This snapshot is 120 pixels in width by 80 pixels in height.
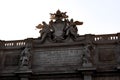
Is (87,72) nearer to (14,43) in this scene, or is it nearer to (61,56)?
(61,56)

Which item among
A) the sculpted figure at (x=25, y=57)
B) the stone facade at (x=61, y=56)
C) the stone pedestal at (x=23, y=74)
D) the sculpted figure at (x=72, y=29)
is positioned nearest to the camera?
the stone facade at (x=61, y=56)

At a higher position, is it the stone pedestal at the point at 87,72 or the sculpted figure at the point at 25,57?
the sculpted figure at the point at 25,57

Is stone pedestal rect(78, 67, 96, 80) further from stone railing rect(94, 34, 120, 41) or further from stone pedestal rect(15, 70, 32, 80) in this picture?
stone pedestal rect(15, 70, 32, 80)

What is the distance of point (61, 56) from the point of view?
25.2 metres

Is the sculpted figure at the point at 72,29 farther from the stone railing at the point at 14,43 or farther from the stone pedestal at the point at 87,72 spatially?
the stone railing at the point at 14,43

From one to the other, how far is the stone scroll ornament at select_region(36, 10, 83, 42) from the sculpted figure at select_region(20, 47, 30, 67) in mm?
1480

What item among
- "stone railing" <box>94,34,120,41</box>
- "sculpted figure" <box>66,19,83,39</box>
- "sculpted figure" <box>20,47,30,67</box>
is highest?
"sculpted figure" <box>66,19,83,39</box>

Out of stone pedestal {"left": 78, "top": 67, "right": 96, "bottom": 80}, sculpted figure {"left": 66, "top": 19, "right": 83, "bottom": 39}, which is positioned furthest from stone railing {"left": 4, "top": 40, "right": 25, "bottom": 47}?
stone pedestal {"left": 78, "top": 67, "right": 96, "bottom": 80}

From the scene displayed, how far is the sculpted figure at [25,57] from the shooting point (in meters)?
24.9

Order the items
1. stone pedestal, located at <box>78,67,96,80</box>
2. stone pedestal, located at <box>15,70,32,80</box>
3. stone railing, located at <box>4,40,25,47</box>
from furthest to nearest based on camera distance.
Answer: stone railing, located at <box>4,40,25,47</box>, stone pedestal, located at <box>15,70,32,80</box>, stone pedestal, located at <box>78,67,96,80</box>

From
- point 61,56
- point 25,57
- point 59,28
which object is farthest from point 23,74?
point 59,28

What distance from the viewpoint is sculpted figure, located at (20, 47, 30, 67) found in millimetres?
24906

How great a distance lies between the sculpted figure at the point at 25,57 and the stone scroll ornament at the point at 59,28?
1480 mm

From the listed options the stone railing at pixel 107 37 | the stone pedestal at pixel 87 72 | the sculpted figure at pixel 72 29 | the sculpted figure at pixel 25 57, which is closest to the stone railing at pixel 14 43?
the sculpted figure at pixel 25 57
